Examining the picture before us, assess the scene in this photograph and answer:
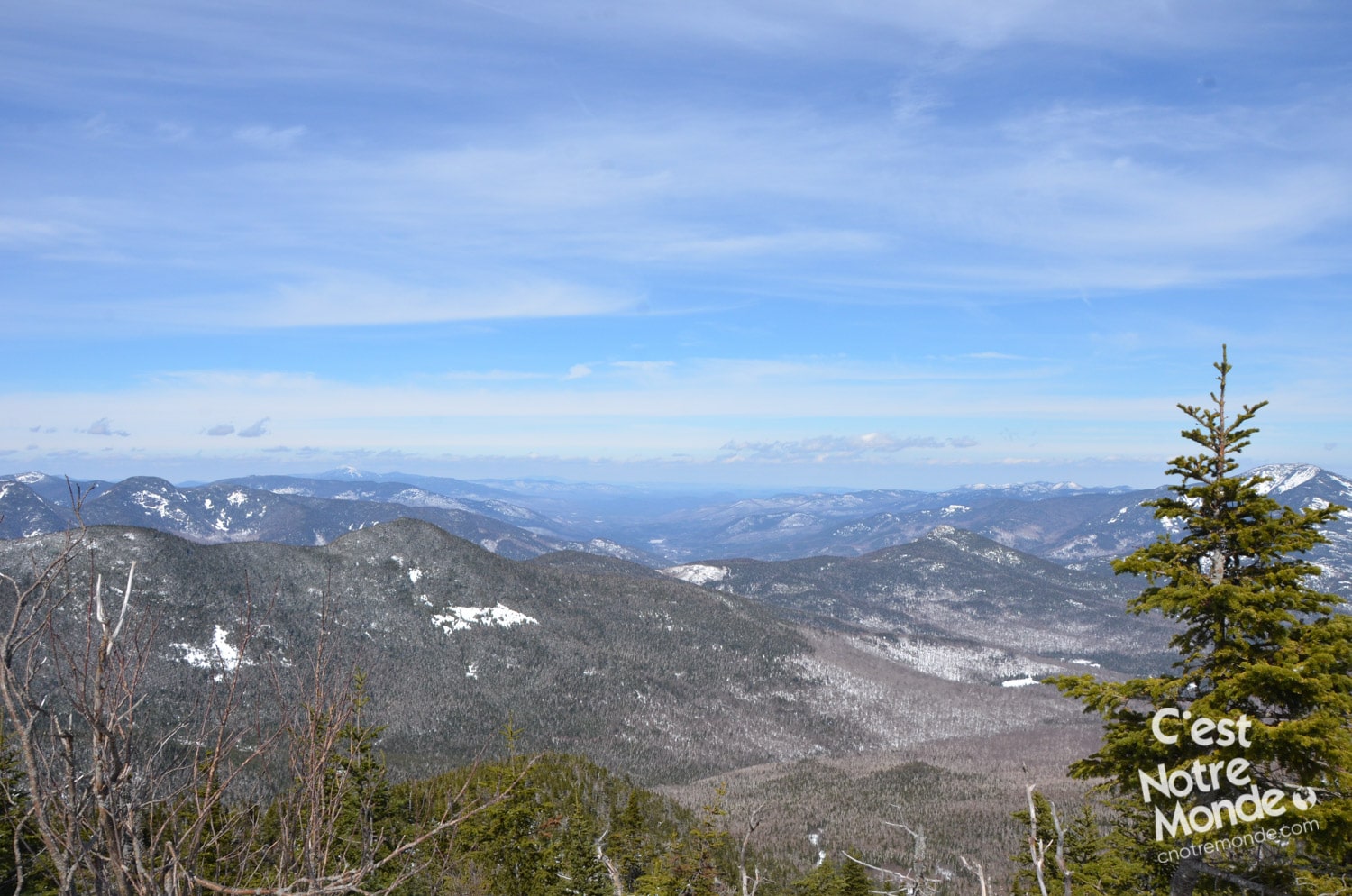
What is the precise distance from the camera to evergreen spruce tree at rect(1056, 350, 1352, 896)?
1574 centimetres

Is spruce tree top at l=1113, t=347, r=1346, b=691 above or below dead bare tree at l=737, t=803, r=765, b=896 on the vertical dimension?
above

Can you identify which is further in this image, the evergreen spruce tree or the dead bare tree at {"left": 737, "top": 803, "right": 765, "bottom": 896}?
the evergreen spruce tree

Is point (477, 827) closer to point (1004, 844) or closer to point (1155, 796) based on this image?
point (1155, 796)

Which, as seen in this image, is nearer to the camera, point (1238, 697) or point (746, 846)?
point (1238, 697)

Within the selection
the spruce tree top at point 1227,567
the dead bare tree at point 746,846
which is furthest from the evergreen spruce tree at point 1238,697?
the dead bare tree at point 746,846

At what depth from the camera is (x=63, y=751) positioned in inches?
282

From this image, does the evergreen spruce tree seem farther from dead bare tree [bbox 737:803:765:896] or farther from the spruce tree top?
dead bare tree [bbox 737:803:765:896]

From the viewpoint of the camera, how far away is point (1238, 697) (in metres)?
16.3

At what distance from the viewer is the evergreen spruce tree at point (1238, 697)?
15.7 m

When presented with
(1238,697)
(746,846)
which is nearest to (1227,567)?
(1238,697)

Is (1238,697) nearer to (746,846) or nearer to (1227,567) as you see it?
(1227,567)

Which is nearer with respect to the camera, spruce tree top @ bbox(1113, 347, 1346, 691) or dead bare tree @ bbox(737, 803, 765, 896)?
dead bare tree @ bbox(737, 803, 765, 896)

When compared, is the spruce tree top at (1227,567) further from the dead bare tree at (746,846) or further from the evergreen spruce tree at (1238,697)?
the dead bare tree at (746,846)

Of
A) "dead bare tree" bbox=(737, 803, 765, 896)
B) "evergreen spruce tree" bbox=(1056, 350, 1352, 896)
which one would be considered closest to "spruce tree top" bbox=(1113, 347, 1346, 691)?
"evergreen spruce tree" bbox=(1056, 350, 1352, 896)
